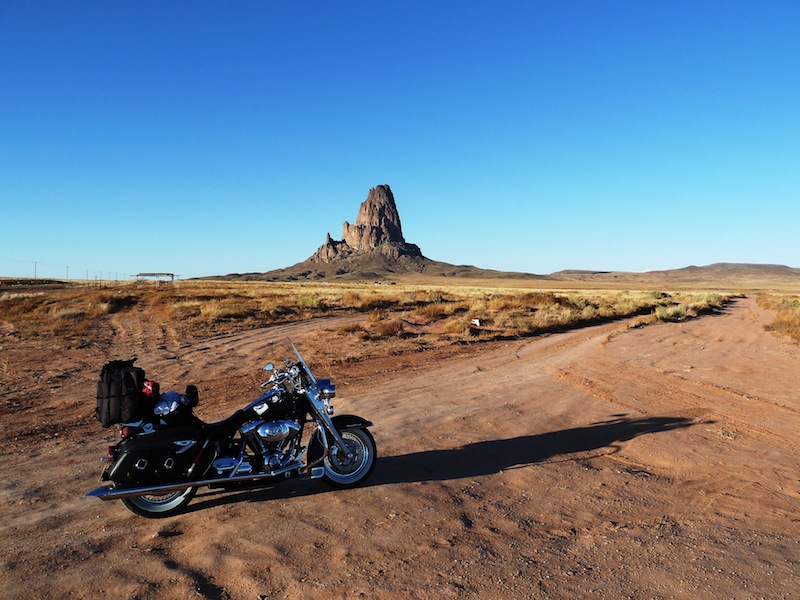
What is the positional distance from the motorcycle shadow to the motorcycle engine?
0.44 m

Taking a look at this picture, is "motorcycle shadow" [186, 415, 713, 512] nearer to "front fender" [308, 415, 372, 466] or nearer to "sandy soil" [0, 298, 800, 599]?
"sandy soil" [0, 298, 800, 599]

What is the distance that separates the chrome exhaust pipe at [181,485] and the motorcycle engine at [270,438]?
0.10 metres

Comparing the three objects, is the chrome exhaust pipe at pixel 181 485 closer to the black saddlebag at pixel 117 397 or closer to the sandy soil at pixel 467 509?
the sandy soil at pixel 467 509

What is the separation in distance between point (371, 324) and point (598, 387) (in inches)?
461

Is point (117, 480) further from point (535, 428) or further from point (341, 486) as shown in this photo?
point (535, 428)

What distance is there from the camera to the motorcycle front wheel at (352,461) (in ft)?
18.0

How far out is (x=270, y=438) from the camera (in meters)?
5.23

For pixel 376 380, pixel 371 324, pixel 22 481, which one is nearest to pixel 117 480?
pixel 22 481

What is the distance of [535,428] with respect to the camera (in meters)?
8.02

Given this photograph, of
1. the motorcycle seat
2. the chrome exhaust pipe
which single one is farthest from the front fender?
the motorcycle seat

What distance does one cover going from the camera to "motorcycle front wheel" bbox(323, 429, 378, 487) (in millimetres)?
5500

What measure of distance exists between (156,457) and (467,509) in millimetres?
2960

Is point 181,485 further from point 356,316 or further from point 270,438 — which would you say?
point 356,316

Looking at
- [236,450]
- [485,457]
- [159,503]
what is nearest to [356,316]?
[485,457]
